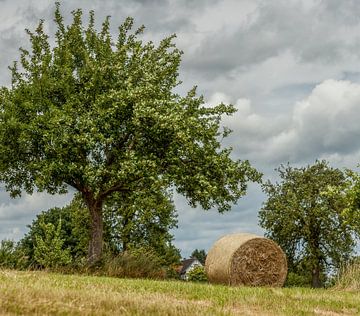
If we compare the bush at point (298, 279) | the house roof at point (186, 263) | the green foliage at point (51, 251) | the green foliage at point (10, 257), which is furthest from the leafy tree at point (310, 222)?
the house roof at point (186, 263)

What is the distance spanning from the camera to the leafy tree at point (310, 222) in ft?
157

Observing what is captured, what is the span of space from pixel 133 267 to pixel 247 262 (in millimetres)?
5241

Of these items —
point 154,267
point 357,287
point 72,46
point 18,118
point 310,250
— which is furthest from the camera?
point 310,250

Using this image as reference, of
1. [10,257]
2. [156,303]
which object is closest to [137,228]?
[10,257]

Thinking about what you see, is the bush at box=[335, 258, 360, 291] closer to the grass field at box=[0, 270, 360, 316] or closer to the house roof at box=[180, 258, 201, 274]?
the grass field at box=[0, 270, 360, 316]

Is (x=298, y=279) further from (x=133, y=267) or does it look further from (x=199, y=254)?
(x=199, y=254)

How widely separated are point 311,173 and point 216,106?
23.3 metres

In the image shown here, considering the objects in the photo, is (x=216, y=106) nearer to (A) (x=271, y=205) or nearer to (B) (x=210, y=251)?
(B) (x=210, y=251)

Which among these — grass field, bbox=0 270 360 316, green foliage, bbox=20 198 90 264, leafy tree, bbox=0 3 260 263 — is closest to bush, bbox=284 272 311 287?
green foliage, bbox=20 198 90 264

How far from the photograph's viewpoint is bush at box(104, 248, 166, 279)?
24.1 meters

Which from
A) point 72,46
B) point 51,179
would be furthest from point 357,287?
point 72,46

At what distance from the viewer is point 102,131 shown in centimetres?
2706

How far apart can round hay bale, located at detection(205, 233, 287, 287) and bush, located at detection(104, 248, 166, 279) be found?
266cm

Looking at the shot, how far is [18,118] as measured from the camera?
2703cm
